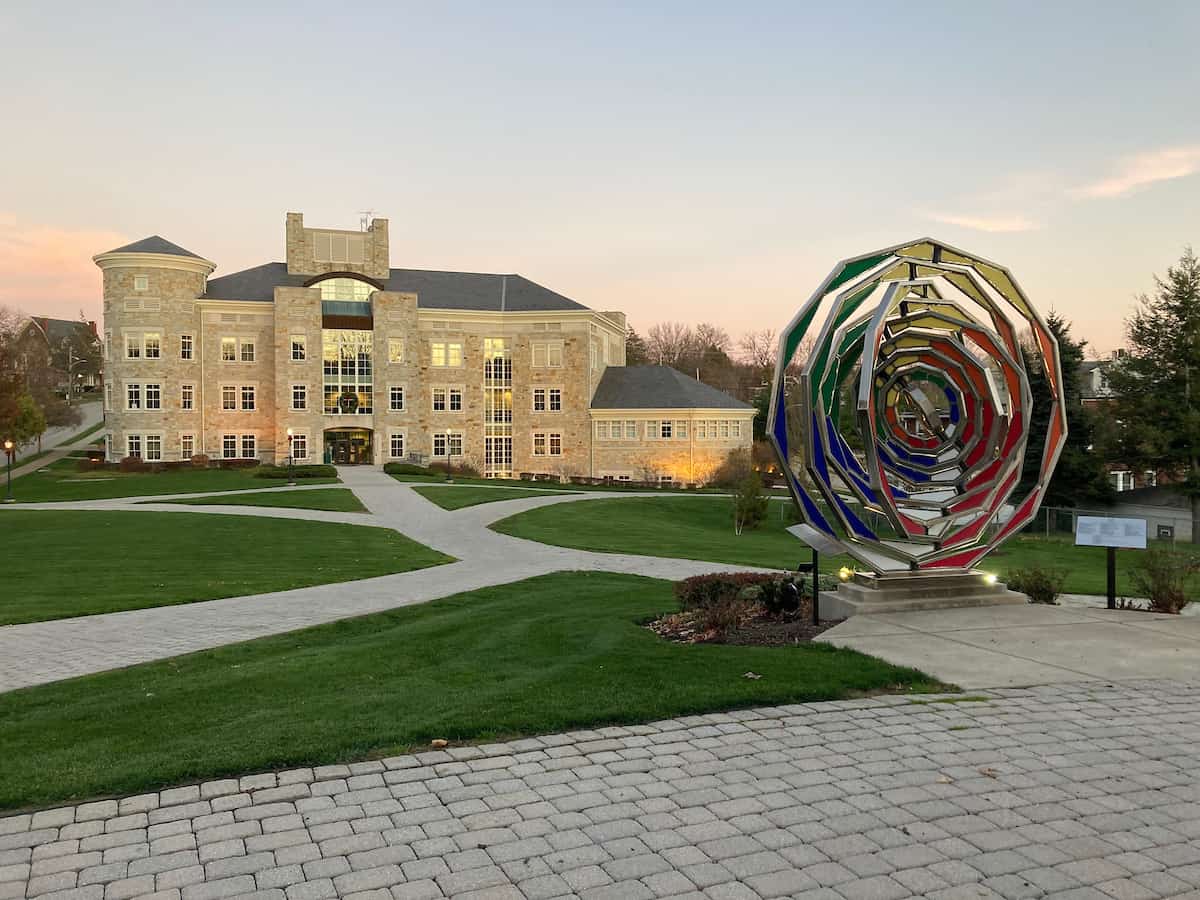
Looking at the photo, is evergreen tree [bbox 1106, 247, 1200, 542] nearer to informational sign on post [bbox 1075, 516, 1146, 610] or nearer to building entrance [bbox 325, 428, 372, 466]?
informational sign on post [bbox 1075, 516, 1146, 610]

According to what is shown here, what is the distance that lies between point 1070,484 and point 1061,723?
36.8 metres

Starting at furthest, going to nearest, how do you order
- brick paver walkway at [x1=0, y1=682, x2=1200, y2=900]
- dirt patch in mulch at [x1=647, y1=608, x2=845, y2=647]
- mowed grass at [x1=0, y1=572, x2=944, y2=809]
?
dirt patch in mulch at [x1=647, y1=608, x2=845, y2=647] → mowed grass at [x1=0, y1=572, x2=944, y2=809] → brick paver walkway at [x1=0, y1=682, x2=1200, y2=900]

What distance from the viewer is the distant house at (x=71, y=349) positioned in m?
96.3

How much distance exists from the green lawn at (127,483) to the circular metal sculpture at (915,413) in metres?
35.0

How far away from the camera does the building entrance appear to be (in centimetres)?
5488

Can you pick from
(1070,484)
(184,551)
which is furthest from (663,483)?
(184,551)

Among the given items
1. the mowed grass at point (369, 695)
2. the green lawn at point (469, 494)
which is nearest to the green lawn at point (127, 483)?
the green lawn at point (469, 494)

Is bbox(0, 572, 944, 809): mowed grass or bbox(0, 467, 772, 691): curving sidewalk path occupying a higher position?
bbox(0, 572, 944, 809): mowed grass

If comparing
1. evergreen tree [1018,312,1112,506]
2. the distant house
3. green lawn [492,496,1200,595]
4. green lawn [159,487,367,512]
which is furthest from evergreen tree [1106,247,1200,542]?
the distant house

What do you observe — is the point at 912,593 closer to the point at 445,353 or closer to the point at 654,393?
the point at 654,393

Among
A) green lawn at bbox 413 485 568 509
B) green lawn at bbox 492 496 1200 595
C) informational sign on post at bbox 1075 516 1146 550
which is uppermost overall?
informational sign on post at bbox 1075 516 1146 550

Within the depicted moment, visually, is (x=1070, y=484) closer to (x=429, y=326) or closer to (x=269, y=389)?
(x=429, y=326)

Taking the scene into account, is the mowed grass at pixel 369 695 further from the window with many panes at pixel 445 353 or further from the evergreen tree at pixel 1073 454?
the window with many panes at pixel 445 353

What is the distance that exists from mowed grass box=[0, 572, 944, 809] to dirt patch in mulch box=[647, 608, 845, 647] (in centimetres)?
50
